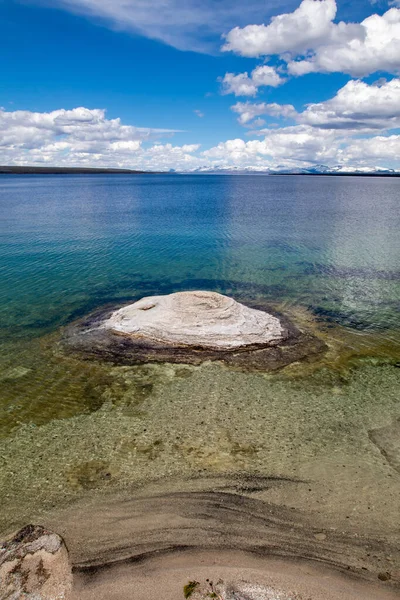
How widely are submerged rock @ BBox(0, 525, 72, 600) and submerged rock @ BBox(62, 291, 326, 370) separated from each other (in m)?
12.1

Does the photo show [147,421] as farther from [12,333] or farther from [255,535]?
[12,333]

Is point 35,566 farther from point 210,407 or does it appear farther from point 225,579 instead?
point 210,407

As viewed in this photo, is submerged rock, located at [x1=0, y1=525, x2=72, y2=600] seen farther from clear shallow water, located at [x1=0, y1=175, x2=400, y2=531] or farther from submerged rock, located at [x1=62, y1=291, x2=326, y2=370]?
submerged rock, located at [x1=62, y1=291, x2=326, y2=370]

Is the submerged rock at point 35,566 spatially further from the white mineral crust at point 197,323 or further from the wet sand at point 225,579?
the white mineral crust at point 197,323

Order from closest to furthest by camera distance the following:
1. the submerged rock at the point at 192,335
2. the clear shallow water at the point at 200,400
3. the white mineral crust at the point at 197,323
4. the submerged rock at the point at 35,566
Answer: the submerged rock at the point at 35,566 < the clear shallow water at the point at 200,400 < the submerged rock at the point at 192,335 < the white mineral crust at the point at 197,323

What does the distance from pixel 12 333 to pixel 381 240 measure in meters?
57.2

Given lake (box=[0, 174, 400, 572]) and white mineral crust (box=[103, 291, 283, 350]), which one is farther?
white mineral crust (box=[103, 291, 283, 350])

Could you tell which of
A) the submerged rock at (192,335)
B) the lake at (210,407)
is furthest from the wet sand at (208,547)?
the submerged rock at (192,335)

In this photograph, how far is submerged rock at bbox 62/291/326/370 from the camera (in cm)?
→ 2425

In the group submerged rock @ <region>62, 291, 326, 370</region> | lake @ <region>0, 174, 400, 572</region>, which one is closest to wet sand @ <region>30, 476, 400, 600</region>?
lake @ <region>0, 174, 400, 572</region>

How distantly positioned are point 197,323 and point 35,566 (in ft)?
58.2

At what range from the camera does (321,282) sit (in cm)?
4075

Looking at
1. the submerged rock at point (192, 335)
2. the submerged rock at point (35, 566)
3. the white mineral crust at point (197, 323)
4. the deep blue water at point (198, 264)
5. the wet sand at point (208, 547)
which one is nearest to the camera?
the submerged rock at point (35, 566)

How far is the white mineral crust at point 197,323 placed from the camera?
25.7 m
